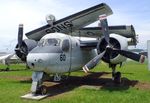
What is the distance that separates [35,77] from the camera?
16.8 m

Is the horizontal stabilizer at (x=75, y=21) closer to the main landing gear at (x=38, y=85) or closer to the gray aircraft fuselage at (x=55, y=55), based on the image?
the gray aircraft fuselage at (x=55, y=55)

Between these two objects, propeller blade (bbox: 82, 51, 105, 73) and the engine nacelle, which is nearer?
propeller blade (bbox: 82, 51, 105, 73)

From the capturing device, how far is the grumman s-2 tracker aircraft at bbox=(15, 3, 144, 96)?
16.8 metres

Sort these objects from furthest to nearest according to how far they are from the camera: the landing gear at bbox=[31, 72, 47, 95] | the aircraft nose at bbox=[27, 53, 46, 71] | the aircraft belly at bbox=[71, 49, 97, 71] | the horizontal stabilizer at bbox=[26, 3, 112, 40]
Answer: the horizontal stabilizer at bbox=[26, 3, 112, 40], the aircraft belly at bbox=[71, 49, 97, 71], the aircraft nose at bbox=[27, 53, 46, 71], the landing gear at bbox=[31, 72, 47, 95]

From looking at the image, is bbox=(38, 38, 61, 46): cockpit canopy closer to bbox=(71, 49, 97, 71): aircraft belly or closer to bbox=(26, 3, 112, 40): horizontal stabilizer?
bbox=(71, 49, 97, 71): aircraft belly

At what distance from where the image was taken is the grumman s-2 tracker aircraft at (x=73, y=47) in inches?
663

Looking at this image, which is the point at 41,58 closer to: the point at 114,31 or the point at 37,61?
the point at 37,61

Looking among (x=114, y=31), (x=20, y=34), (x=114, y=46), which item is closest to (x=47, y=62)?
(x=114, y=46)

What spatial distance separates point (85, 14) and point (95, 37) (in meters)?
4.97

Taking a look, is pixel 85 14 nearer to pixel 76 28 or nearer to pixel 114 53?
pixel 76 28

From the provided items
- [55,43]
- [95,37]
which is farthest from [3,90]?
[95,37]

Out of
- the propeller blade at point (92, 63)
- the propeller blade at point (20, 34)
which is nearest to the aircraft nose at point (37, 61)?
the propeller blade at point (92, 63)

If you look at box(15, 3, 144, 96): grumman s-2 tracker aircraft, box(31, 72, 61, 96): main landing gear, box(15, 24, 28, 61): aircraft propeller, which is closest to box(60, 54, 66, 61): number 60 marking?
box(15, 3, 144, 96): grumman s-2 tracker aircraft

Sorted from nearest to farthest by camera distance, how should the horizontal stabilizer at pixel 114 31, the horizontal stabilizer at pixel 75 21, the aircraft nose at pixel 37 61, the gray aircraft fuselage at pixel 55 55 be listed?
1. the aircraft nose at pixel 37 61
2. the gray aircraft fuselage at pixel 55 55
3. the horizontal stabilizer at pixel 75 21
4. the horizontal stabilizer at pixel 114 31
